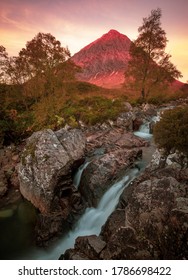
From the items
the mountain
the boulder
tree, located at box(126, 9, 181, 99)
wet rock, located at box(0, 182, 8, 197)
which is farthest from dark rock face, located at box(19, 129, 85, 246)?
the mountain

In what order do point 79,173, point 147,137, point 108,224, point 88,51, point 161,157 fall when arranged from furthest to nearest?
point 88,51, point 147,137, point 79,173, point 161,157, point 108,224

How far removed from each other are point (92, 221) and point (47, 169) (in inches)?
87.7

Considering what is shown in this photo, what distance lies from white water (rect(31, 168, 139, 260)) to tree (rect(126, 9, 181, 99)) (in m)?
13.2

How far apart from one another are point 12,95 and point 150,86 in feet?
37.4

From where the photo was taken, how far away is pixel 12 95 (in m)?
14.2

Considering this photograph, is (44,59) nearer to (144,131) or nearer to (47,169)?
(144,131)

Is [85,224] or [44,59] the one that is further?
[44,59]

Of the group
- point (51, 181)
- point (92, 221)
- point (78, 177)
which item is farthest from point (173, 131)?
point (51, 181)

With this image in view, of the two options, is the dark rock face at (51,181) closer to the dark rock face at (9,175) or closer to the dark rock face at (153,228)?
the dark rock face at (9,175)

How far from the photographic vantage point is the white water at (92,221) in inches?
234

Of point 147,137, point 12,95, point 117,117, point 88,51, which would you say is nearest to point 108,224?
point 147,137

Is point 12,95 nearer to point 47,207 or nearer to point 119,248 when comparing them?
point 47,207

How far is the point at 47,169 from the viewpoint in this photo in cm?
725

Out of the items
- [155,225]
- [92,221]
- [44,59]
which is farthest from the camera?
[44,59]
